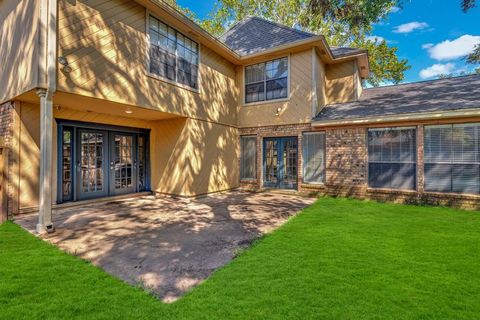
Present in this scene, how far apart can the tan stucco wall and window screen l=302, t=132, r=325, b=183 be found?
786 centimetres

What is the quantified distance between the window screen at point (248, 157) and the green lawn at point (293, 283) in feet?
19.4

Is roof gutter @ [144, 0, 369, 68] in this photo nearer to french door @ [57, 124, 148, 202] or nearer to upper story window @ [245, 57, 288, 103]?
upper story window @ [245, 57, 288, 103]

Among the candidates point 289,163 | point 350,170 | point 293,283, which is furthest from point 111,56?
point 350,170

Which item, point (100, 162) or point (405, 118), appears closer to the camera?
point (405, 118)

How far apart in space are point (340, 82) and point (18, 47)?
10.5 m

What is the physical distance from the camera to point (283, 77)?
9680 millimetres

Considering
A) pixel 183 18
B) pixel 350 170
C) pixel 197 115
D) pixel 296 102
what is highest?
pixel 183 18

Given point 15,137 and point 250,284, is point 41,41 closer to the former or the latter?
point 15,137

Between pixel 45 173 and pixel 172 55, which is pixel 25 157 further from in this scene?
pixel 172 55

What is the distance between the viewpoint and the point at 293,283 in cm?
288

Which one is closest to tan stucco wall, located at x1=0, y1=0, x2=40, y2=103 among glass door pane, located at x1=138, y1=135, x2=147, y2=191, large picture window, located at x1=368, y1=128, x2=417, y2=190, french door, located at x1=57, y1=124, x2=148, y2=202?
french door, located at x1=57, y1=124, x2=148, y2=202

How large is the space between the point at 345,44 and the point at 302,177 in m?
15.0

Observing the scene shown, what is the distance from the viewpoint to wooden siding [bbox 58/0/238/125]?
5.17 meters

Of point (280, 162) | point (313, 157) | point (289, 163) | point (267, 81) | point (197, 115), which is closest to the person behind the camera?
point (197, 115)
